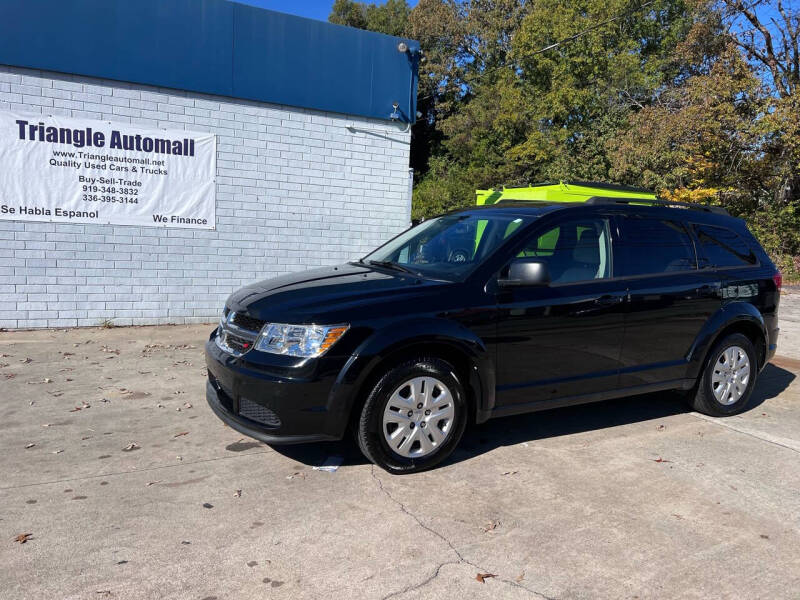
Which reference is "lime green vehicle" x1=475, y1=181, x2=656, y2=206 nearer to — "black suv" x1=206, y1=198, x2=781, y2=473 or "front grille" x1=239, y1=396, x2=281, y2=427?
"black suv" x1=206, y1=198, x2=781, y2=473

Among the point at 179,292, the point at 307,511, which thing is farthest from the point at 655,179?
the point at 307,511

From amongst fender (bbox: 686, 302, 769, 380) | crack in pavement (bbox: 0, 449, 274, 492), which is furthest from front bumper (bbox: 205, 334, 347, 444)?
fender (bbox: 686, 302, 769, 380)

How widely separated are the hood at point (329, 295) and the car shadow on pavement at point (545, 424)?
1.10m

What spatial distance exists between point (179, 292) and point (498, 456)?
6.36 metres

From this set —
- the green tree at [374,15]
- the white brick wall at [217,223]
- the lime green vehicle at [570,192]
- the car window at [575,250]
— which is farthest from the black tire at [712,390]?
the green tree at [374,15]

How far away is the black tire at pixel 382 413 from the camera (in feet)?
13.2

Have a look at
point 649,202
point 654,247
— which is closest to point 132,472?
point 654,247

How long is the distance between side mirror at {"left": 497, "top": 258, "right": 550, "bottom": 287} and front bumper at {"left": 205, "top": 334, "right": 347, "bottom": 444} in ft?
4.57

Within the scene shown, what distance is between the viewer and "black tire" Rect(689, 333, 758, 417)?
18.2 ft

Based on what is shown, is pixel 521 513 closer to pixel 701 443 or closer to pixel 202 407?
pixel 701 443

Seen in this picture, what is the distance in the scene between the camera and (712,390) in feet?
18.4

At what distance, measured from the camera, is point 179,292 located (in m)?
9.44

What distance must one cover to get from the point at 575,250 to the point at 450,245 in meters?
0.95

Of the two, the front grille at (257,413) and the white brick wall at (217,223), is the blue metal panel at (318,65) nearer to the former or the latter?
the white brick wall at (217,223)
